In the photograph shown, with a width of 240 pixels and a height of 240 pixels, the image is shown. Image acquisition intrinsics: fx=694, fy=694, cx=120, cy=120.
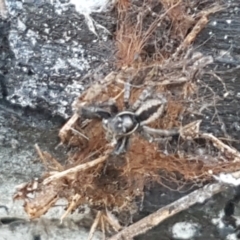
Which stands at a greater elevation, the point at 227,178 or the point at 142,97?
the point at 142,97

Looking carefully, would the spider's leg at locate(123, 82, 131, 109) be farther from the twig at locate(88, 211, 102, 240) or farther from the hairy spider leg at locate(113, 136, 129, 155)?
the twig at locate(88, 211, 102, 240)

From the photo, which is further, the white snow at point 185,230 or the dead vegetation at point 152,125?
the white snow at point 185,230

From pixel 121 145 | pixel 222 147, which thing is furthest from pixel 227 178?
pixel 121 145

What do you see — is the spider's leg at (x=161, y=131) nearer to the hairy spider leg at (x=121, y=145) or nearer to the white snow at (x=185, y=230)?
the hairy spider leg at (x=121, y=145)

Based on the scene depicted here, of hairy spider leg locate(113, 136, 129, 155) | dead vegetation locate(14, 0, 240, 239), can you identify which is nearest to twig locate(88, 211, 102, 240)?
dead vegetation locate(14, 0, 240, 239)

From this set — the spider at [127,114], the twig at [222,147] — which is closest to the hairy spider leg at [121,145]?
the spider at [127,114]

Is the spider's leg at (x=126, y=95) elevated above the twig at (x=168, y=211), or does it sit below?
above

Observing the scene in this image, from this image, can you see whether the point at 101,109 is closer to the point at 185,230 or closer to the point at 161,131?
the point at 161,131
